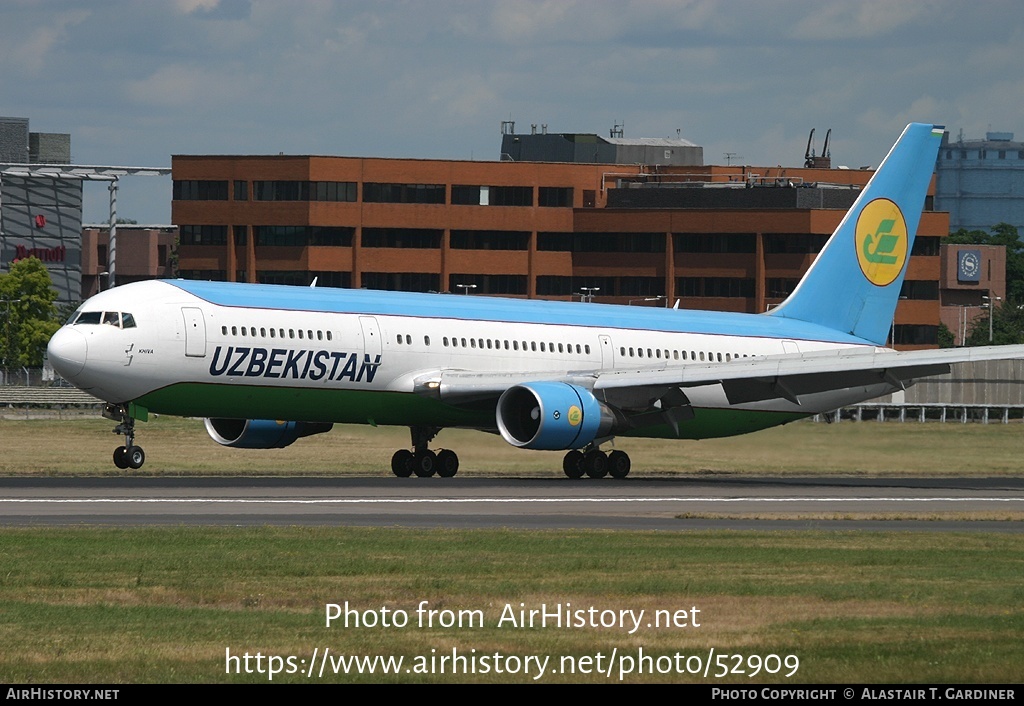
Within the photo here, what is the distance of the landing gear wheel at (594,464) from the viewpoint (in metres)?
46.5

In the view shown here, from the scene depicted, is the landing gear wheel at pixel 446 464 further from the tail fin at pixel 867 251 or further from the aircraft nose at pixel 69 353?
the tail fin at pixel 867 251

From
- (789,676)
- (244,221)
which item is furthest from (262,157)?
(789,676)

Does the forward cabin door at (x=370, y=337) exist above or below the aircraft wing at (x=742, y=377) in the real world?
above

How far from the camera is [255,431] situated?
4597 centimetres

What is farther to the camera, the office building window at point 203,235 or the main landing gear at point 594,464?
the office building window at point 203,235

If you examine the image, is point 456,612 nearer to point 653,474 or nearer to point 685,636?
point 685,636

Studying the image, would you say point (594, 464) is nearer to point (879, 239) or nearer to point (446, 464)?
point (446, 464)

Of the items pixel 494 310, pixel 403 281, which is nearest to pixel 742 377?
pixel 494 310

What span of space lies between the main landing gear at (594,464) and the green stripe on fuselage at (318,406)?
0.81 meters

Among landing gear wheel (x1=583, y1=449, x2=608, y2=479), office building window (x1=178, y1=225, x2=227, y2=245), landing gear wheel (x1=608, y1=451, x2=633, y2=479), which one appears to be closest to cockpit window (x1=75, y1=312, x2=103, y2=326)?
landing gear wheel (x1=583, y1=449, x2=608, y2=479)

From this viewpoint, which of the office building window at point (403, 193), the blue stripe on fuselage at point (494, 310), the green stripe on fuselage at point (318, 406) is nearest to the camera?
the green stripe on fuselage at point (318, 406)

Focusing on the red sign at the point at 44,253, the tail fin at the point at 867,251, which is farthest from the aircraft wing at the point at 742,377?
the red sign at the point at 44,253

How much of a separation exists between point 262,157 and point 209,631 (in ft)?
408

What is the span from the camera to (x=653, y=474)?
5059cm
